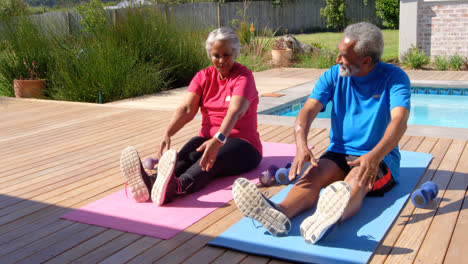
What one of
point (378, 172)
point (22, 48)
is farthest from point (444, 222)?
point (22, 48)

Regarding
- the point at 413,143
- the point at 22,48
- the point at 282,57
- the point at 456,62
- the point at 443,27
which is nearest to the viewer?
the point at 413,143

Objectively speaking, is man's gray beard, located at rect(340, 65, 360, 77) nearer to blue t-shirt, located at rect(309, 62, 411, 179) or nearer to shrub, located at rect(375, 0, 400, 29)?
blue t-shirt, located at rect(309, 62, 411, 179)

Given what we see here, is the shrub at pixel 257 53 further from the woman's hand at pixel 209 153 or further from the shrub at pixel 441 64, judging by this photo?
the woman's hand at pixel 209 153

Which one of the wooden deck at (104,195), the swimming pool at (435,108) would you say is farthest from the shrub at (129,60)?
the swimming pool at (435,108)

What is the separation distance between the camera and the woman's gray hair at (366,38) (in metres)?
2.31

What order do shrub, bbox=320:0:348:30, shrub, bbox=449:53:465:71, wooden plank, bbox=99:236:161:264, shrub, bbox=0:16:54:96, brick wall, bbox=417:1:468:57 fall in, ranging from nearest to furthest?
wooden plank, bbox=99:236:161:264 → shrub, bbox=0:16:54:96 → shrub, bbox=449:53:465:71 → brick wall, bbox=417:1:468:57 → shrub, bbox=320:0:348:30

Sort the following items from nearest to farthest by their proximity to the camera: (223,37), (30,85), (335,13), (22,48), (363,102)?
(363,102) → (223,37) → (30,85) → (22,48) → (335,13)

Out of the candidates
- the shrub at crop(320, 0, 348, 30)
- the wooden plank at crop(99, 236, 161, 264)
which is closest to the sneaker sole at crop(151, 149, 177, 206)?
the wooden plank at crop(99, 236, 161, 264)

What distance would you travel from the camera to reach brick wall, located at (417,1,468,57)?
31.0ft

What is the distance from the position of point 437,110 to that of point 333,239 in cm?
523

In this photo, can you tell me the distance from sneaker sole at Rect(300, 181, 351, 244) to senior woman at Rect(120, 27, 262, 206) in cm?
72

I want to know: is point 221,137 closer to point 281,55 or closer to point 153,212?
point 153,212

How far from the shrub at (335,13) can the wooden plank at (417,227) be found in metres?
20.4

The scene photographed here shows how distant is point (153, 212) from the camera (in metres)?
2.58
